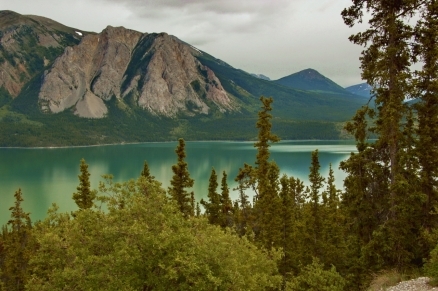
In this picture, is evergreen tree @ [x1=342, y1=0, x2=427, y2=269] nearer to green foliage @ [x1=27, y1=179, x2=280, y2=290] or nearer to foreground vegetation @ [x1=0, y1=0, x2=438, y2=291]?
foreground vegetation @ [x1=0, y1=0, x2=438, y2=291]

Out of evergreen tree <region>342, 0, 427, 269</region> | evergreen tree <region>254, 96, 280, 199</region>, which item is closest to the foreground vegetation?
evergreen tree <region>342, 0, 427, 269</region>

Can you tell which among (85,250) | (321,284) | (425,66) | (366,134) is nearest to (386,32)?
(425,66)

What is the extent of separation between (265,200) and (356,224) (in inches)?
682

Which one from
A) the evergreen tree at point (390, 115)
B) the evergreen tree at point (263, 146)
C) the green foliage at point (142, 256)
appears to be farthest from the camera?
the evergreen tree at point (263, 146)

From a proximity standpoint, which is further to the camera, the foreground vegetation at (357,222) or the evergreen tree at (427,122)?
the evergreen tree at (427,122)

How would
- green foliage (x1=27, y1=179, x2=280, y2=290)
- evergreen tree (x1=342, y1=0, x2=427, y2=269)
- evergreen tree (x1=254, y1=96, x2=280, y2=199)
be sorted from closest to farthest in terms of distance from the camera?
green foliage (x1=27, y1=179, x2=280, y2=290)
evergreen tree (x1=342, y1=0, x2=427, y2=269)
evergreen tree (x1=254, y1=96, x2=280, y2=199)

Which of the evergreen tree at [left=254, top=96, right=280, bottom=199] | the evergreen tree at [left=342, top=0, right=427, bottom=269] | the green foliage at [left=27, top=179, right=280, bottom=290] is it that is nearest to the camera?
the green foliage at [left=27, top=179, right=280, bottom=290]

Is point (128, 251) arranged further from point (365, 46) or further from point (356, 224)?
point (365, 46)

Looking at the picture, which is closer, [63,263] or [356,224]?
[63,263]

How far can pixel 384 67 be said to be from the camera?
61.2 feet

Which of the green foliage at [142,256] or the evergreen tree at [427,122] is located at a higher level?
the evergreen tree at [427,122]

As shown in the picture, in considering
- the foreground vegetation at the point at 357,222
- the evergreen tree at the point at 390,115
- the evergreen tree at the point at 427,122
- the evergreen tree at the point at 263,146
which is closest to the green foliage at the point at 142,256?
the foreground vegetation at the point at 357,222

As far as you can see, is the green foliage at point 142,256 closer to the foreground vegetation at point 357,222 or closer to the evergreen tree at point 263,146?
the foreground vegetation at point 357,222

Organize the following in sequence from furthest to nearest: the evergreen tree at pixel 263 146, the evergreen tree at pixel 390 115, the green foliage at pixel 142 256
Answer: the evergreen tree at pixel 263 146 < the evergreen tree at pixel 390 115 < the green foliage at pixel 142 256
